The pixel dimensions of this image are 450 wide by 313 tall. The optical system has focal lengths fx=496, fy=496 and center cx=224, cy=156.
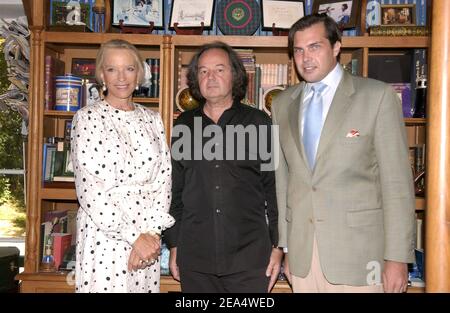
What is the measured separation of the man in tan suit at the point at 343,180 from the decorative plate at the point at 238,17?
123cm

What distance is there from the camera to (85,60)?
356 centimetres

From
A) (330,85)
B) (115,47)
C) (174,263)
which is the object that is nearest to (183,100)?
(115,47)

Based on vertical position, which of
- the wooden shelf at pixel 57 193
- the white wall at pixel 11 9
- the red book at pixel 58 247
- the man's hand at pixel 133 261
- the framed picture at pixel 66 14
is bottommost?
the red book at pixel 58 247

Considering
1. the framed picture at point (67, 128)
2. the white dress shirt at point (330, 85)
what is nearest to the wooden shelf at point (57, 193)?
the framed picture at point (67, 128)

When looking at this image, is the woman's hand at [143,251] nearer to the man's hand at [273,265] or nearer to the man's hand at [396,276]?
the man's hand at [273,265]

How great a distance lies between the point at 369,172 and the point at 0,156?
419 cm

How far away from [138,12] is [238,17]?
27.2 inches

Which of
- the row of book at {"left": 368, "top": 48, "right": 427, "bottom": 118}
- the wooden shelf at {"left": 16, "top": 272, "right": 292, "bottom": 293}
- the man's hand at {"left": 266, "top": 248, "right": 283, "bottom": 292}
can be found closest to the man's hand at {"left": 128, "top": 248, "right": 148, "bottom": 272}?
the man's hand at {"left": 266, "top": 248, "right": 283, "bottom": 292}

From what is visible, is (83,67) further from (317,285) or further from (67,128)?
(317,285)

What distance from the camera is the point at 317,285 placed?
7.10 feet

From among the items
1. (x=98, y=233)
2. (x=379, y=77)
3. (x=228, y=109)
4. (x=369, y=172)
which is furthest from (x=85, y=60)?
(x=369, y=172)

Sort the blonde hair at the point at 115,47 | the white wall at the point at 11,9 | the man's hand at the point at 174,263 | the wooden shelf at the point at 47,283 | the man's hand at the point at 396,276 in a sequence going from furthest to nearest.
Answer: the white wall at the point at 11,9 → the wooden shelf at the point at 47,283 → the man's hand at the point at 174,263 → the blonde hair at the point at 115,47 → the man's hand at the point at 396,276

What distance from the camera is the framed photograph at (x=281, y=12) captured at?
3432mm

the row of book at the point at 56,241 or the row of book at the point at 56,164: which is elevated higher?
the row of book at the point at 56,164
